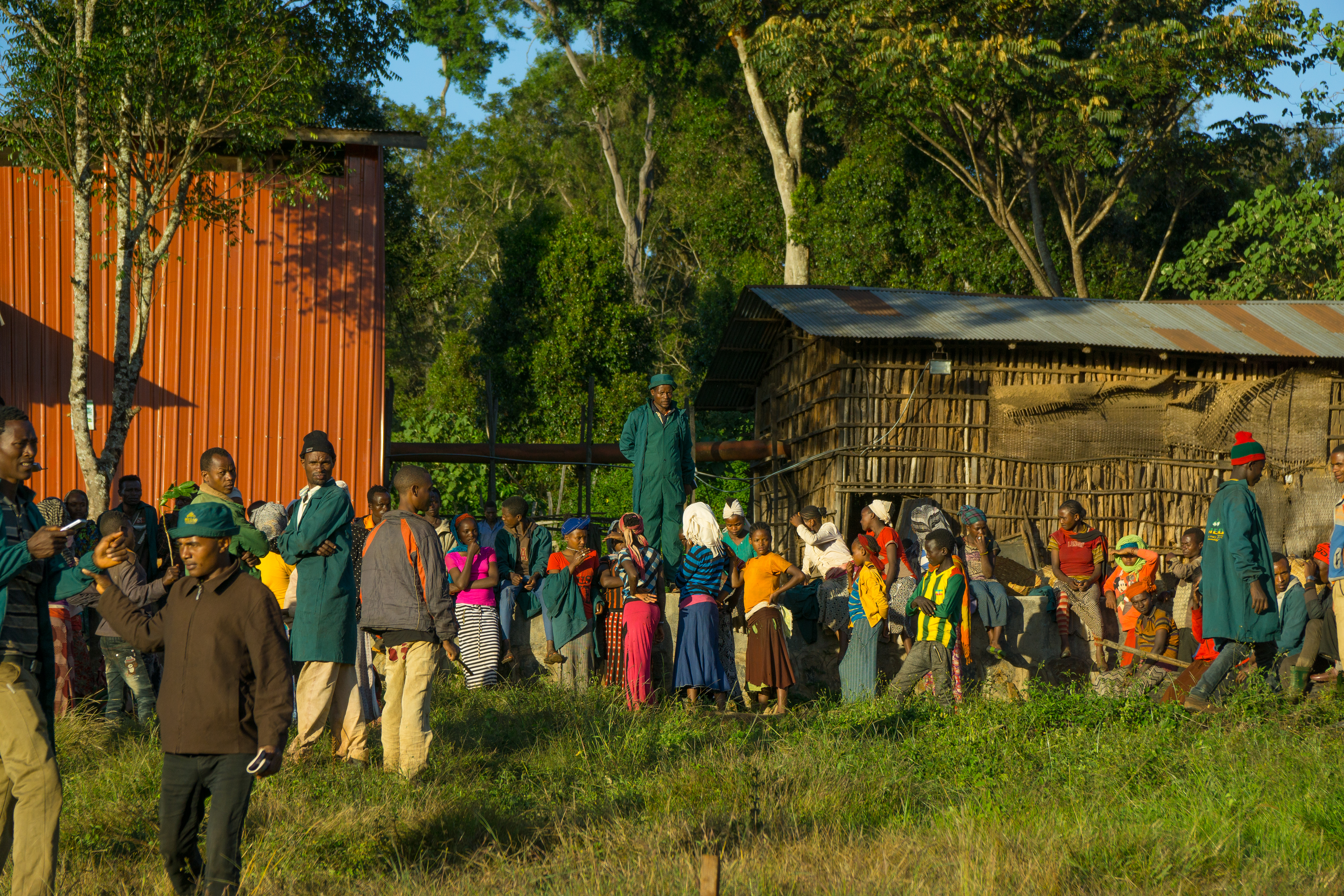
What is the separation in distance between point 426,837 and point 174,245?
34.7 ft

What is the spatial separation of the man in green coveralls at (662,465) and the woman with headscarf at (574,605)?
0.58m

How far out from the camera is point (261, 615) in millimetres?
4426

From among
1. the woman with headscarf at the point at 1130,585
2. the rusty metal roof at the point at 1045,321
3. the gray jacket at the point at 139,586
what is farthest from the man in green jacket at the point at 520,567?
the rusty metal roof at the point at 1045,321

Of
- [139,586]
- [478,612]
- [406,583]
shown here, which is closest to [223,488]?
[139,586]

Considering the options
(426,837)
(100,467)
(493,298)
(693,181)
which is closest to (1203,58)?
(693,181)

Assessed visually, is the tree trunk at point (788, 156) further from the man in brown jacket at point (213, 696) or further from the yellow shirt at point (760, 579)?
the man in brown jacket at point (213, 696)

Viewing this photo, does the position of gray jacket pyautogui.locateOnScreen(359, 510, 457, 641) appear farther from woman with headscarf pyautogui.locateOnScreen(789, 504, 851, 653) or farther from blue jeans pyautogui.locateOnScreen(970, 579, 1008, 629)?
blue jeans pyautogui.locateOnScreen(970, 579, 1008, 629)

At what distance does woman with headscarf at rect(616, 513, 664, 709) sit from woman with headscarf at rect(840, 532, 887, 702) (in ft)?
4.85

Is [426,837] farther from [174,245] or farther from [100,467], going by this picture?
[174,245]

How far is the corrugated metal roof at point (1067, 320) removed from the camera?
48.6 feet

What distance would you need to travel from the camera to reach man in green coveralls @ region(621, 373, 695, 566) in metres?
9.95

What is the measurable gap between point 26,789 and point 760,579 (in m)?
5.94

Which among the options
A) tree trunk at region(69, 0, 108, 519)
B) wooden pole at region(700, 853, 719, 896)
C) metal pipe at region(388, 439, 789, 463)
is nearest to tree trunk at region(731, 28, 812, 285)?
metal pipe at region(388, 439, 789, 463)

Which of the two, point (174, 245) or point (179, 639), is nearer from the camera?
point (179, 639)
